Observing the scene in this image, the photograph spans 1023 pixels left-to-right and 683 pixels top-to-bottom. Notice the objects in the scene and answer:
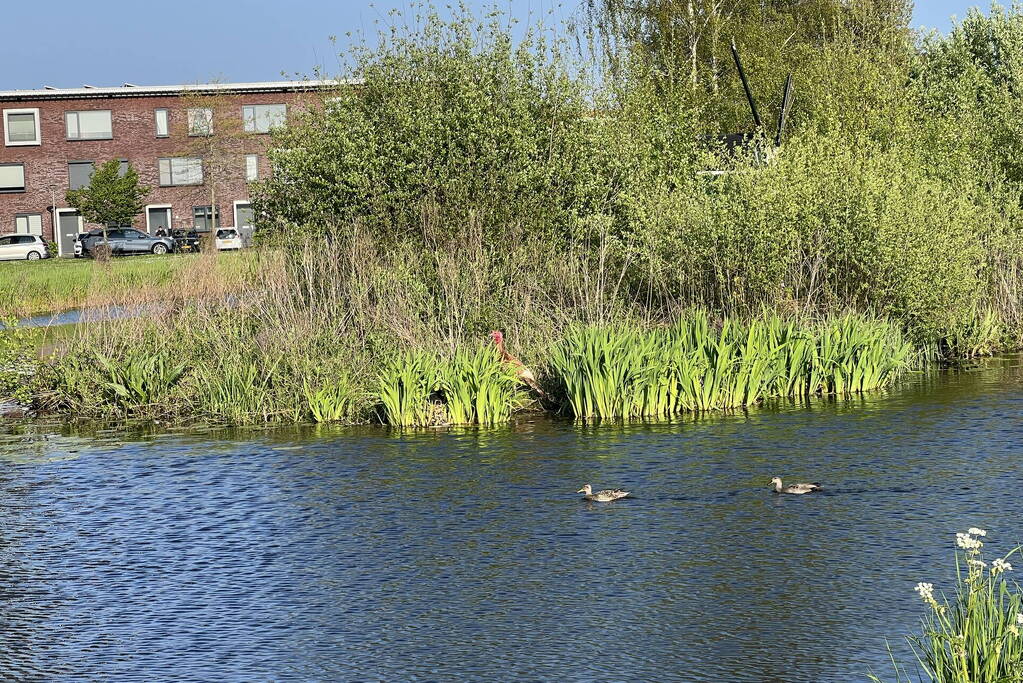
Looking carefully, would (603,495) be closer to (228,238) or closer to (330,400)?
(330,400)

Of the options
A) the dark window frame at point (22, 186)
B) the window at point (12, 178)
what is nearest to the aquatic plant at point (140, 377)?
the dark window frame at point (22, 186)

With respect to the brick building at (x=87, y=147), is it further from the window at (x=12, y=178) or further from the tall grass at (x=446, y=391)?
the tall grass at (x=446, y=391)

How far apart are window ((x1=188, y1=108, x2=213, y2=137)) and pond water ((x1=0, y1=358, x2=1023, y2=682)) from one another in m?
60.9

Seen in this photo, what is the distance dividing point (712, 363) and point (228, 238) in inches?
2291

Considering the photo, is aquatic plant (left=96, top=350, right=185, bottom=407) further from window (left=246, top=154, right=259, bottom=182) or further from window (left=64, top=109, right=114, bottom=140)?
window (left=64, top=109, right=114, bottom=140)

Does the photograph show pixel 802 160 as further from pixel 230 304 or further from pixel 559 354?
pixel 230 304

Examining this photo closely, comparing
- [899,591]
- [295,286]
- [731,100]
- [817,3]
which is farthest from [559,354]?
[817,3]

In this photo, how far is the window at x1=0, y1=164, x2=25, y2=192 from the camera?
275 feet

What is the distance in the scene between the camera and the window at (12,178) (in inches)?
3298

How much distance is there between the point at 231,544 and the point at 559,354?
749cm

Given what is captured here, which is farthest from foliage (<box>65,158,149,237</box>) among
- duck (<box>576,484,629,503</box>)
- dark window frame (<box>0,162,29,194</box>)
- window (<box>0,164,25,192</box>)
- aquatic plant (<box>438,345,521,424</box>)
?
duck (<box>576,484,629,503</box>)

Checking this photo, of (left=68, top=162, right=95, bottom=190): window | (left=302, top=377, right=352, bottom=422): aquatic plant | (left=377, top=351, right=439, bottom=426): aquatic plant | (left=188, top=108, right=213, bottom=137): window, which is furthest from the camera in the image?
(left=68, top=162, right=95, bottom=190): window

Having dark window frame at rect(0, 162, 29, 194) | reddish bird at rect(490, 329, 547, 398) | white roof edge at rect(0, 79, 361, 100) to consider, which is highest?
white roof edge at rect(0, 79, 361, 100)

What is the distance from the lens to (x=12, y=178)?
275 ft
